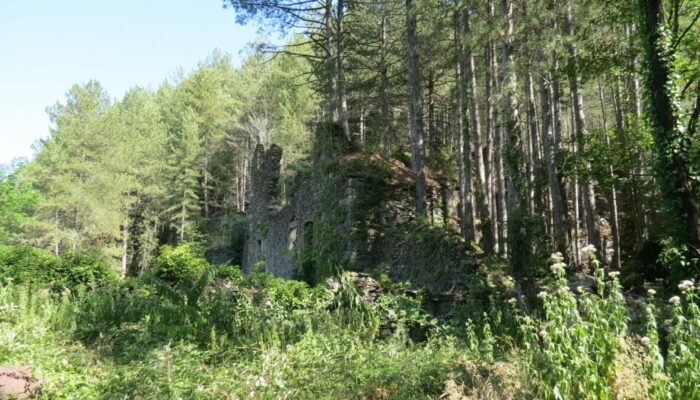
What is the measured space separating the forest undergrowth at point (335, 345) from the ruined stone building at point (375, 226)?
3.91 feet

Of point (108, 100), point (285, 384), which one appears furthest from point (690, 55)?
point (108, 100)

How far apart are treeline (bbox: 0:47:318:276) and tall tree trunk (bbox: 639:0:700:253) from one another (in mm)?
17958

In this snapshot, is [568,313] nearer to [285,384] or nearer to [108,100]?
[285,384]

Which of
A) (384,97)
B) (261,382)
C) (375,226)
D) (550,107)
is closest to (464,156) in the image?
(550,107)

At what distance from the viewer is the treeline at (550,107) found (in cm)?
698

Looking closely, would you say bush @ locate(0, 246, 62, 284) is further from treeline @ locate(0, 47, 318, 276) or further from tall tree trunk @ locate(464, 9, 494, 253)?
treeline @ locate(0, 47, 318, 276)

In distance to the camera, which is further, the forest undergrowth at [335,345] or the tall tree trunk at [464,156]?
the tall tree trunk at [464,156]

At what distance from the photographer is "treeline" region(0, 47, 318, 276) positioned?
27.9m

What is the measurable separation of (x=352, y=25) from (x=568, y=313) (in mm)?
19479

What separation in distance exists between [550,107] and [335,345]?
544 inches

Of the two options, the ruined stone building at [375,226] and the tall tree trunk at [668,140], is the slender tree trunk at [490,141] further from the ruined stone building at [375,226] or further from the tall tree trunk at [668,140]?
the tall tree trunk at [668,140]

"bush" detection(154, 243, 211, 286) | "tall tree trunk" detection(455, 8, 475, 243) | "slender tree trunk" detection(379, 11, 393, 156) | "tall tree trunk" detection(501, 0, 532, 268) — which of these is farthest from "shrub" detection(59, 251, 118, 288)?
"slender tree trunk" detection(379, 11, 393, 156)

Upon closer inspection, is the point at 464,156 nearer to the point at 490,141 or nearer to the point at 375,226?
the point at 490,141

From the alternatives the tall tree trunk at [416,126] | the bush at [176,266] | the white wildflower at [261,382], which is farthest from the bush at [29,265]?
the tall tree trunk at [416,126]
